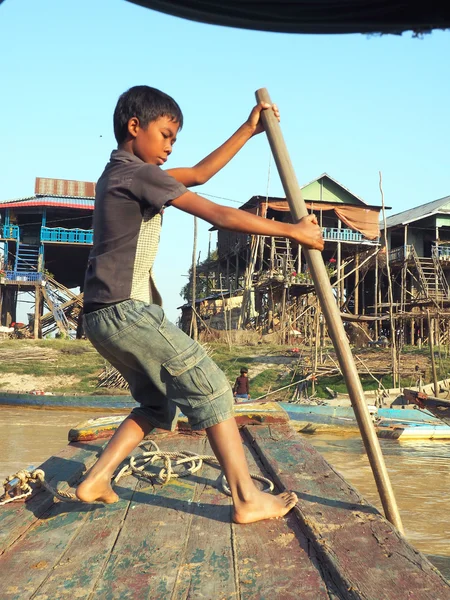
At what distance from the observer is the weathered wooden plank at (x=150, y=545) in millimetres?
1417

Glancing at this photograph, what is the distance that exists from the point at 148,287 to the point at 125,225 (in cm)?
24

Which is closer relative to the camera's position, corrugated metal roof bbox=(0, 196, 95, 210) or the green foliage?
corrugated metal roof bbox=(0, 196, 95, 210)

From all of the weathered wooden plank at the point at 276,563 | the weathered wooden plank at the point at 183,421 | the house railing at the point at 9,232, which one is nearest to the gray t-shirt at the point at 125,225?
the weathered wooden plank at the point at 276,563

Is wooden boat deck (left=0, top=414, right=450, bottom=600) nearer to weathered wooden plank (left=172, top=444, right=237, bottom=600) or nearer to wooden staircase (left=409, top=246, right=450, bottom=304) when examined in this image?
weathered wooden plank (left=172, top=444, right=237, bottom=600)

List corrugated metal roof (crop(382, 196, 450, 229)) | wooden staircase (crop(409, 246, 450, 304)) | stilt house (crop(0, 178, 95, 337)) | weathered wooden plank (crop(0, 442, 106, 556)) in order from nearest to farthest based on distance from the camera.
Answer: weathered wooden plank (crop(0, 442, 106, 556)) < wooden staircase (crop(409, 246, 450, 304)) < stilt house (crop(0, 178, 95, 337)) < corrugated metal roof (crop(382, 196, 450, 229))

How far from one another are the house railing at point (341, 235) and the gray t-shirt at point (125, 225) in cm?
2052

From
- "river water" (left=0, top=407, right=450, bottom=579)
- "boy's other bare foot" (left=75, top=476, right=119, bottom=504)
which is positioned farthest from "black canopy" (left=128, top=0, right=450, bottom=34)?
"river water" (left=0, top=407, right=450, bottom=579)

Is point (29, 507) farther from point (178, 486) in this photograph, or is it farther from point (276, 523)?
point (276, 523)

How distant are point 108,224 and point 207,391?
2.06 ft

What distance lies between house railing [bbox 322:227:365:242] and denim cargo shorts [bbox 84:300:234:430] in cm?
2059

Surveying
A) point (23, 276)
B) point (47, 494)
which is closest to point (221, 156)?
point (47, 494)

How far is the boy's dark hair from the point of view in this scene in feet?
6.98

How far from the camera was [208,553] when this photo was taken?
5.38 ft

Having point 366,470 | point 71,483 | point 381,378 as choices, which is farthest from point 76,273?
point 71,483
